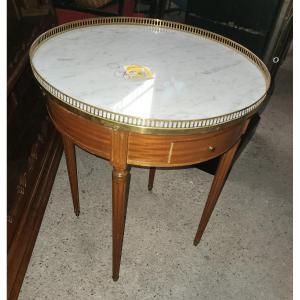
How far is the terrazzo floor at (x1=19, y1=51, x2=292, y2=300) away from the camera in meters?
1.43

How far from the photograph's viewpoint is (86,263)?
A: 1491mm

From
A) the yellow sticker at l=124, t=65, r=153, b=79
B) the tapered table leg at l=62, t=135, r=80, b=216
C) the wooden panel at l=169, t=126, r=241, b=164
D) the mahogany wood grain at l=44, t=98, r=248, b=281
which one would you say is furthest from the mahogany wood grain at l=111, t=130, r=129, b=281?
the tapered table leg at l=62, t=135, r=80, b=216

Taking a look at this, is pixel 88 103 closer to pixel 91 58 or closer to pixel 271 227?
pixel 91 58

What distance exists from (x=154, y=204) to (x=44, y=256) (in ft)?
2.20

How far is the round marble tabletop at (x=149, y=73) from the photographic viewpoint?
932 millimetres

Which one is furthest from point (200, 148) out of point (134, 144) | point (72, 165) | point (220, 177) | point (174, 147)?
point (72, 165)

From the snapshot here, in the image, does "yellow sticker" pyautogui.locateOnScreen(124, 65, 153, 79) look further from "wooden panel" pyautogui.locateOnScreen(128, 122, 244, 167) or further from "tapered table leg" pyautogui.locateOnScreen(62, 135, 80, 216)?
"tapered table leg" pyautogui.locateOnScreen(62, 135, 80, 216)

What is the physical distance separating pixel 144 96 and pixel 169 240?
933 mm

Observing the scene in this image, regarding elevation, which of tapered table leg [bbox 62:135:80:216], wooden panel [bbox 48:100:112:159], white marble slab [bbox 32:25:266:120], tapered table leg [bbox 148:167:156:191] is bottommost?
tapered table leg [bbox 148:167:156:191]

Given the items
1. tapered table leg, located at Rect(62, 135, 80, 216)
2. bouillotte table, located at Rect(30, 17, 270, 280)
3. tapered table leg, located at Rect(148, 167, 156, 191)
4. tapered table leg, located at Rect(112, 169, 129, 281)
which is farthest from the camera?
tapered table leg, located at Rect(148, 167, 156, 191)

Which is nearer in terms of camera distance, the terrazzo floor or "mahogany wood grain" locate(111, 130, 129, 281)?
"mahogany wood grain" locate(111, 130, 129, 281)

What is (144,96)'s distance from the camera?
100cm

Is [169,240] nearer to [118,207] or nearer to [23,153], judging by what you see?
[118,207]

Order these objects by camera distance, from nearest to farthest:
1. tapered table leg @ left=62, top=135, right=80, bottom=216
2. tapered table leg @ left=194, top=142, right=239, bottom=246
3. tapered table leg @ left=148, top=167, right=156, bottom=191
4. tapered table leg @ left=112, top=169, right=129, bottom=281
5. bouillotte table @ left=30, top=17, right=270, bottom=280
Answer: bouillotte table @ left=30, top=17, right=270, bottom=280, tapered table leg @ left=112, top=169, right=129, bottom=281, tapered table leg @ left=194, top=142, right=239, bottom=246, tapered table leg @ left=62, top=135, right=80, bottom=216, tapered table leg @ left=148, top=167, right=156, bottom=191
